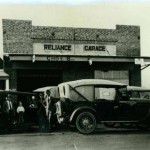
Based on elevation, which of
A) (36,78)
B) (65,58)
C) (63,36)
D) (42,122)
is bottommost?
(42,122)

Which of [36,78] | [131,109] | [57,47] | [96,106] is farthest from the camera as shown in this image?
[57,47]

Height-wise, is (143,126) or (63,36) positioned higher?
(63,36)

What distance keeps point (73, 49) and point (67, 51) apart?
1.30 feet

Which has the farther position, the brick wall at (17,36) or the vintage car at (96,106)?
the brick wall at (17,36)

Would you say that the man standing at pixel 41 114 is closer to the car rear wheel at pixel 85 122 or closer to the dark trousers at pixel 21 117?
the dark trousers at pixel 21 117

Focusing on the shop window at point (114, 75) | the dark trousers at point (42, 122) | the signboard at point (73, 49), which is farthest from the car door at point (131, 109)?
the signboard at point (73, 49)

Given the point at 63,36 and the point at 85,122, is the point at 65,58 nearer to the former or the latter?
the point at 63,36

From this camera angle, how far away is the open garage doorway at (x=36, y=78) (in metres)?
22.0

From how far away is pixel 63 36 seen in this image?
22.8 metres

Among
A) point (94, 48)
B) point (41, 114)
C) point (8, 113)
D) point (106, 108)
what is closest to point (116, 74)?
point (94, 48)

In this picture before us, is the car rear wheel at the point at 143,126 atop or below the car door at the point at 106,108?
below

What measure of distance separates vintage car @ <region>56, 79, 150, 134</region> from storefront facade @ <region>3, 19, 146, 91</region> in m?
6.35

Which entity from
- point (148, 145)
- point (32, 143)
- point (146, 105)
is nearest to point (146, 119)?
point (146, 105)

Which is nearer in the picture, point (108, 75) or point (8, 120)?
point (8, 120)
